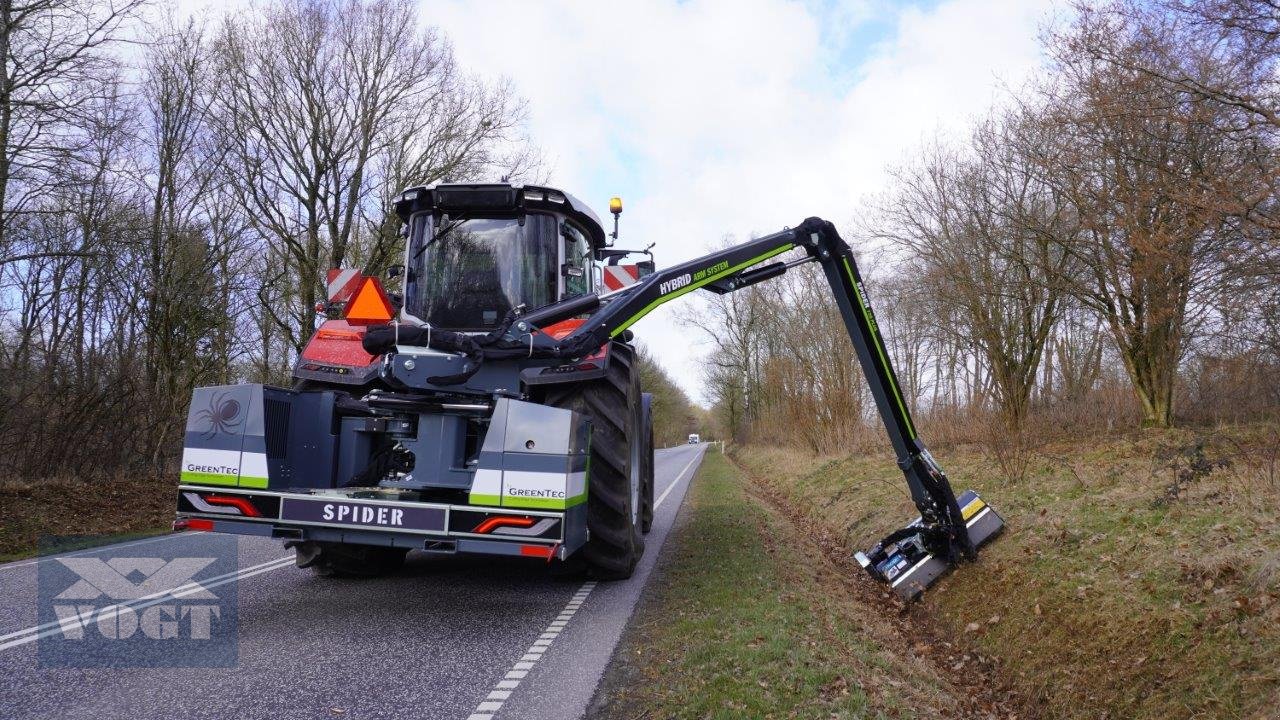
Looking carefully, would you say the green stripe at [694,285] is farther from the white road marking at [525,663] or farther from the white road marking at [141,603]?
the white road marking at [141,603]

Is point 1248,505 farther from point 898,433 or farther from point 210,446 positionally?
point 210,446

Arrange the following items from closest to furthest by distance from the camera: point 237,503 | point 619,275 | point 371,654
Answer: point 371,654
point 237,503
point 619,275

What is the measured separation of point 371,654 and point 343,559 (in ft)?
7.35

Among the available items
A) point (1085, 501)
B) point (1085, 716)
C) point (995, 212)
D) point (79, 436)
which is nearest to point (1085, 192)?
point (995, 212)

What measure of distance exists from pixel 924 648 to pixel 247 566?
595 cm

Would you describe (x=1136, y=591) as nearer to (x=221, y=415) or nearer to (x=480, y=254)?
(x=480, y=254)

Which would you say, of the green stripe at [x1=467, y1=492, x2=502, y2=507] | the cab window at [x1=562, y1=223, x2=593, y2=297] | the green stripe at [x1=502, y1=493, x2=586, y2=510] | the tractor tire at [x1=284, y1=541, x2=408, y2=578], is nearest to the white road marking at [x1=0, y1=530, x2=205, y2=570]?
the tractor tire at [x1=284, y1=541, x2=408, y2=578]

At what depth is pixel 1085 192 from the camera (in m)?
12.0

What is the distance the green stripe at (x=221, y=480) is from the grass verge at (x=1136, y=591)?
16.2 ft

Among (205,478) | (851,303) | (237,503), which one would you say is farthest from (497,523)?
(851,303)

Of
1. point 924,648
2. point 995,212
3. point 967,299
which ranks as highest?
A: point 995,212

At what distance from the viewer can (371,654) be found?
471 cm

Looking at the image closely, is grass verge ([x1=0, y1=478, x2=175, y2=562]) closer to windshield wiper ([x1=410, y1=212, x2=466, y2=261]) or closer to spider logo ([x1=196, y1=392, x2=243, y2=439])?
spider logo ([x1=196, y1=392, x2=243, y2=439])

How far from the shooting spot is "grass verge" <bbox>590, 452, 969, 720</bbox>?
4.10 meters
